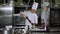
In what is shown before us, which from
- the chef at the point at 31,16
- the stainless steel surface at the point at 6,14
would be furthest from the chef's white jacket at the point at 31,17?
the stainless steel surface at the point at 6,14

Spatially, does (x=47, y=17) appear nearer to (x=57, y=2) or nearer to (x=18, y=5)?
(x=57, y=2)

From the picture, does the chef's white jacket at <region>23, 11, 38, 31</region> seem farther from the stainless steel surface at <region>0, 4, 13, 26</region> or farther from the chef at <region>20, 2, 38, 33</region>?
the stainless steel surface at <region>0, 4, 13, 26</region>

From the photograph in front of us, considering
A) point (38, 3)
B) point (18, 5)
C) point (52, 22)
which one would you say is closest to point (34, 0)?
point (38, 3)

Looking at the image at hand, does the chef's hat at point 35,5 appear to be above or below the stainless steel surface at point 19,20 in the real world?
above

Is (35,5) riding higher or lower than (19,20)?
higher

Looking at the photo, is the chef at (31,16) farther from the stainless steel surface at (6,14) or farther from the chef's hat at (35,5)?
the stainless steel surface at (6,14)

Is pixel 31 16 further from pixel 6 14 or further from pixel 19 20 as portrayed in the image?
pixel 6 14

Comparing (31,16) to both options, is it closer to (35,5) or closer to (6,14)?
(35,5)

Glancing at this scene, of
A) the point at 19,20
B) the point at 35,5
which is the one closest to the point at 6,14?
the point at 19,20

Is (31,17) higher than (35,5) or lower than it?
lower

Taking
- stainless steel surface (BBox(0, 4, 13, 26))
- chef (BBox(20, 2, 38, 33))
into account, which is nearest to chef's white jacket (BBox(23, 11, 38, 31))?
chef (BBox(20, 2, 38, 33))

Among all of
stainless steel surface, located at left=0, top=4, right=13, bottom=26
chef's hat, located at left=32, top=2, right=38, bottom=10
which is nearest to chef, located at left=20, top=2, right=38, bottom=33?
chef's hat, located at left=32, top=2, right=38, bottom=10

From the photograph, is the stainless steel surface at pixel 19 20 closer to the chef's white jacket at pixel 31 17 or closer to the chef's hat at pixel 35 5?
the chef's white jacket at pixel 31 17

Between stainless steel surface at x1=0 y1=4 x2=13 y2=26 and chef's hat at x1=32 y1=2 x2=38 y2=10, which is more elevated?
chef's hat at x1=32 y1=2 x2=38 y2=10
